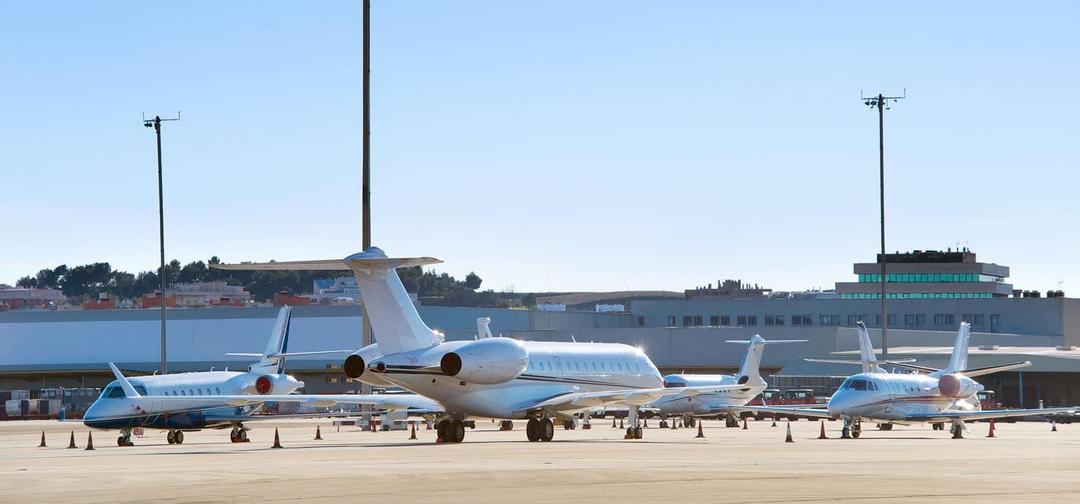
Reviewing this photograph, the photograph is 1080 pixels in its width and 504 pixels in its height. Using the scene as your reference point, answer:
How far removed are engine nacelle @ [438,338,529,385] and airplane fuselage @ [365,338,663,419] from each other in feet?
0.85

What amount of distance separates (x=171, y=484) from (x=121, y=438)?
23.7 meters

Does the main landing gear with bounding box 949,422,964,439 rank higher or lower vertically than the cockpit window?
lower

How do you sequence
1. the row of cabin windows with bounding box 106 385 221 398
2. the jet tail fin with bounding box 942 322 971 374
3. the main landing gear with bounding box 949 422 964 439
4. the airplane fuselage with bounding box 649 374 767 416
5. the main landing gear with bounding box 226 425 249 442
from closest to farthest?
the row of cabin windows with bounding box 106 385 221 398, the main landing gear with bounding box 226 425 249 442, the main landing gear with bounding box 949 422 964 439, the jet tail fin with bounding box 942 322 971 374, the airplane fuselage with bounding box 649 374 767 416

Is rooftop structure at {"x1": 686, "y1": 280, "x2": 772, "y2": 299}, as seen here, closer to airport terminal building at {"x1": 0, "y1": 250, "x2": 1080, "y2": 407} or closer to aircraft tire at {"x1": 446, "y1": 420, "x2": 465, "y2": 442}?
airport terminal building at {"x1": 0, "y1": 250, "x2": 1080, "y2": 407}

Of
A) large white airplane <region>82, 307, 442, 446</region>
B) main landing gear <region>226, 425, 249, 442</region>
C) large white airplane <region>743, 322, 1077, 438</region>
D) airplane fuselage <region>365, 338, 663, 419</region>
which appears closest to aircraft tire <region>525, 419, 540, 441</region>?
airplane fuselage <region>365, 338, 663, 419</region>

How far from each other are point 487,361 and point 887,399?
19.8m

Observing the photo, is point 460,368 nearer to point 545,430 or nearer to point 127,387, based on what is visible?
point 545,430

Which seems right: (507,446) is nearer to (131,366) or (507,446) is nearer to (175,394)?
(175,394)

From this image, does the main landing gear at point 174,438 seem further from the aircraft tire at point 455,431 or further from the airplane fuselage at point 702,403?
the airplane fuselage at point 702,403

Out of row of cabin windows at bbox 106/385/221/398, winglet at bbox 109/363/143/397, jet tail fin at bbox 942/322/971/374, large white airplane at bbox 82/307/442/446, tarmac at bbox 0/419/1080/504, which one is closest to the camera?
tarmac at bbox 0/419/1080/504

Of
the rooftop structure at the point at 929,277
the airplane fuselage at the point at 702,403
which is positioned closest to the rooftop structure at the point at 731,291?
the rooftop structure at the point at 929,277

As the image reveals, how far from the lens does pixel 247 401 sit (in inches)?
1708

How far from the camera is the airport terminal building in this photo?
10562 centimetres

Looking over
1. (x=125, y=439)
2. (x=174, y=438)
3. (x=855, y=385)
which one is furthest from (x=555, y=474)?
Result: (x=855, y=385)
